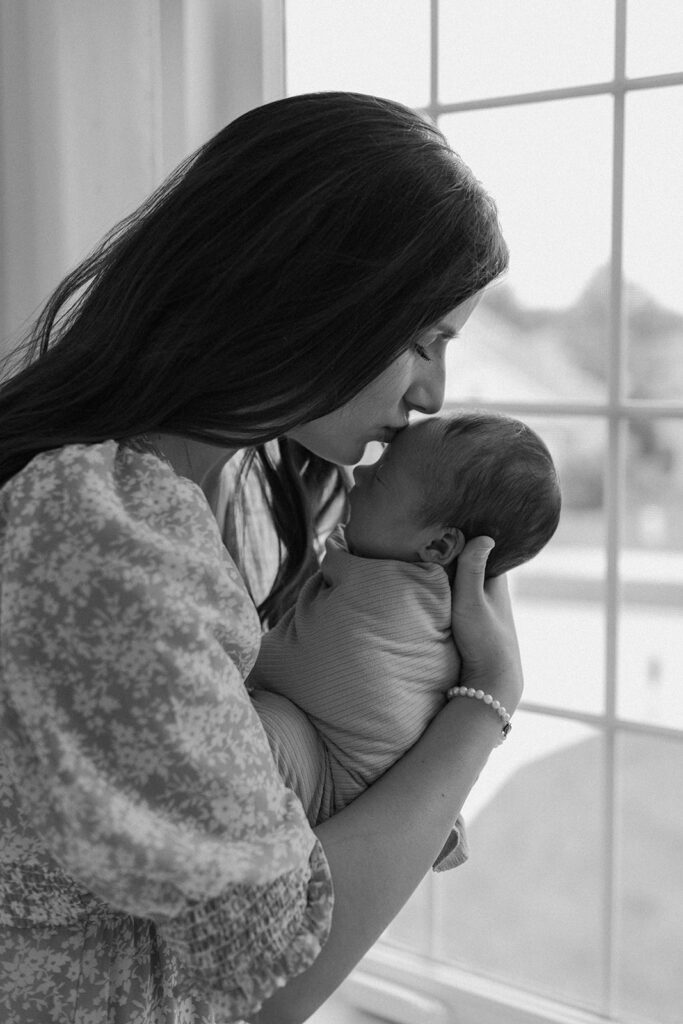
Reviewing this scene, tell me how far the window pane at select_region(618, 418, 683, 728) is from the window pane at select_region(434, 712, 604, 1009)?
2.11ft

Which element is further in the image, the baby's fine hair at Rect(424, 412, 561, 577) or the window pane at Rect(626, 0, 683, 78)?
the window pane at Rect(626, 0, 683, 78)

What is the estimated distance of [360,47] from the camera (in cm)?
166

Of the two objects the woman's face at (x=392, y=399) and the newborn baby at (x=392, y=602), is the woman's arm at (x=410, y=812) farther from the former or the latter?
the woman's face at (x=392, y=399)

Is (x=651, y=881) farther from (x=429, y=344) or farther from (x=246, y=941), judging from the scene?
(x=246, y=941)

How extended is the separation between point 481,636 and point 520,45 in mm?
918

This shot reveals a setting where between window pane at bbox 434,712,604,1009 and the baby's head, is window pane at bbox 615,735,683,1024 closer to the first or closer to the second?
window pane at bbox 434,712,604,1009

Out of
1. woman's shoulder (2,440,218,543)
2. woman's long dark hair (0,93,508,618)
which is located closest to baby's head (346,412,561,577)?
woman's long dark hair (0,93,508,618)

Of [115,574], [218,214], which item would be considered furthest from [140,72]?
[115,574]

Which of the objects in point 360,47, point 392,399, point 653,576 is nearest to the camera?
point 392,399

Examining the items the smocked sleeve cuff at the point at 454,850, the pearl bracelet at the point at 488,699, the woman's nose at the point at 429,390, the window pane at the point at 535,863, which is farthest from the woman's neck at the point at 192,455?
the window pane at the point at 535,863

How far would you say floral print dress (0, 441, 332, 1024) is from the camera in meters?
0.79

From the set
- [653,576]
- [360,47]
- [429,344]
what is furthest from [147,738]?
[653,576]

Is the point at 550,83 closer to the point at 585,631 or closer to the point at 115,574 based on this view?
the point at 115,574

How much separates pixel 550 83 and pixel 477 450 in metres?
0.66
